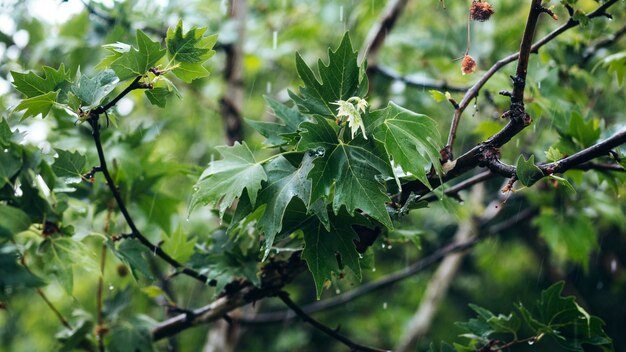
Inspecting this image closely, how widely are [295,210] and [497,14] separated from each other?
2.90 m

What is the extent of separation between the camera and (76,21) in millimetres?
2959

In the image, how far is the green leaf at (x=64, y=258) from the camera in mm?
1578

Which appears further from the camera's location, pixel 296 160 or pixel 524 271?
pixel 524 271

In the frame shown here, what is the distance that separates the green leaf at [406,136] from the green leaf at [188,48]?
0.46 metres

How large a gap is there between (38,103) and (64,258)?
0.49 m

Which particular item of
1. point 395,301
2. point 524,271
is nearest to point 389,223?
point 395,301

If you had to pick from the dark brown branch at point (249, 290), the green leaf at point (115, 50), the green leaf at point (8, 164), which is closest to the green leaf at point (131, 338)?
the dark brown branch at point (249, 290)

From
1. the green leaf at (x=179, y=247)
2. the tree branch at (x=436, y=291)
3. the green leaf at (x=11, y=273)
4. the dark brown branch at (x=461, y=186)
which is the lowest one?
the tree branch at (x=436, y=291)

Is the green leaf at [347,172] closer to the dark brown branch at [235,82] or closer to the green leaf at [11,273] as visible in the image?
the green leaf at [11,273]

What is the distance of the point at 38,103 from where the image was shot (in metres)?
1.36

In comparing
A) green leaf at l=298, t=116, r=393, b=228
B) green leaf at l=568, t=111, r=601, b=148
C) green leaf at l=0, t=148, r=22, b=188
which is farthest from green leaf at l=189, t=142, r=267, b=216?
green leaf at l=568, t=111, r=601, b=148

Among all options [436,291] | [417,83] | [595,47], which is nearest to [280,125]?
[417,83]

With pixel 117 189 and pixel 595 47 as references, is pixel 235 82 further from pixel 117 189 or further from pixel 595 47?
pixel 595 47

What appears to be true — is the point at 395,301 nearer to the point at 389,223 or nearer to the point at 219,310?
the point at 219,310
